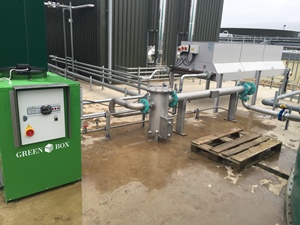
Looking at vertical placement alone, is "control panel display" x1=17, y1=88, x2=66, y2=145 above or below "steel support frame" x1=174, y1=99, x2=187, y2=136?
above

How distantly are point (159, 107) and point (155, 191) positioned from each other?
1.34 m

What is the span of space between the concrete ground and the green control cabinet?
175mm

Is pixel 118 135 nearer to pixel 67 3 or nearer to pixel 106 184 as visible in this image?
pixel 106 184

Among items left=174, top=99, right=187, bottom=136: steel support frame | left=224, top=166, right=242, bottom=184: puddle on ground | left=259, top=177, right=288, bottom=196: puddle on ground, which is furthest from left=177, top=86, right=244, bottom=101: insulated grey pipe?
left=259, top=177, right=288, bottom=196: puddle on ground

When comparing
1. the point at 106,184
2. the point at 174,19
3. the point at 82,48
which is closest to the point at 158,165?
the point at 106,184

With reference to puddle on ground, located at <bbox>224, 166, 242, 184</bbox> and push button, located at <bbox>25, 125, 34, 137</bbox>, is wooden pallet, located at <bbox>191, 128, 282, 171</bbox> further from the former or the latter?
push button, located at <bbox>25, 125, 34, 137</bbox>

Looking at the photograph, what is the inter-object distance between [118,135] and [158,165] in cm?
106

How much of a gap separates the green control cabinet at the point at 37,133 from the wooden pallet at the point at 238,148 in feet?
5.40

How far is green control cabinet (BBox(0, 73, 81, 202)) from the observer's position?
196 centimetres

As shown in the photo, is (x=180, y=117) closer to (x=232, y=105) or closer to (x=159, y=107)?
(x=159, y=107)

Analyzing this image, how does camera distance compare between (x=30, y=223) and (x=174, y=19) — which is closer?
(x=30, y=223)

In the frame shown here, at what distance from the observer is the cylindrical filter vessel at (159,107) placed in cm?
350

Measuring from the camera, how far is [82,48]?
26.4ft

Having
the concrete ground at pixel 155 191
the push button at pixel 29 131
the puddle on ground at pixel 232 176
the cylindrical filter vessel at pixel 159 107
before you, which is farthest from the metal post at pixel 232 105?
the push button at pixel 29 131
